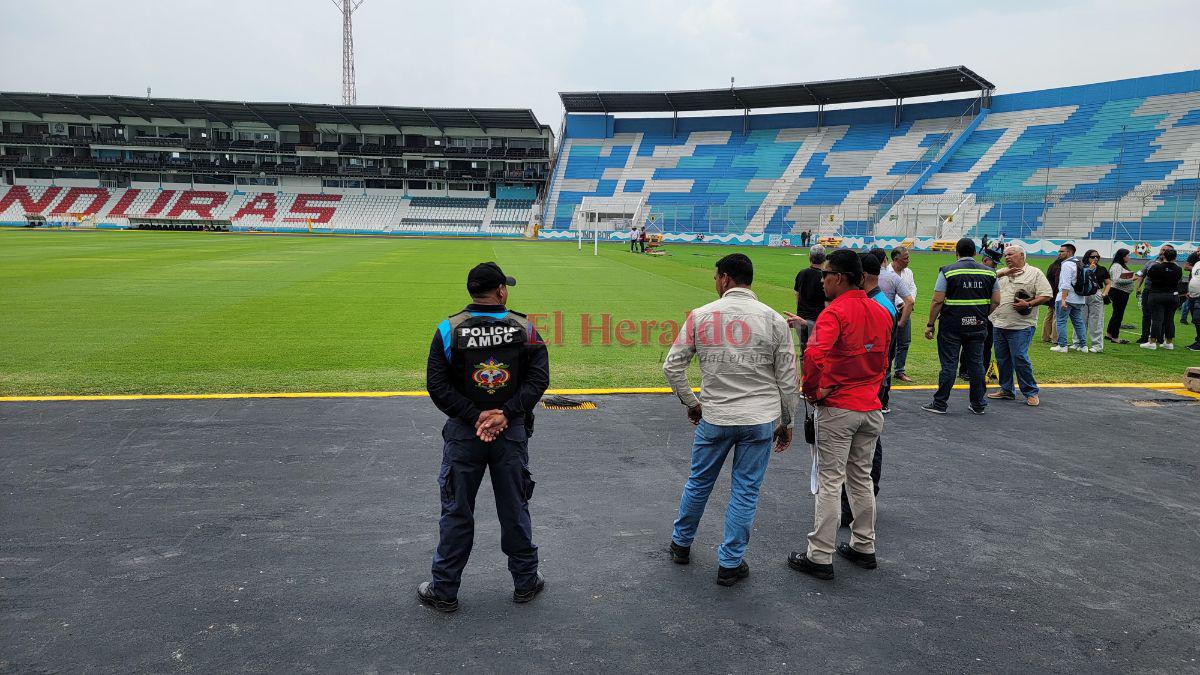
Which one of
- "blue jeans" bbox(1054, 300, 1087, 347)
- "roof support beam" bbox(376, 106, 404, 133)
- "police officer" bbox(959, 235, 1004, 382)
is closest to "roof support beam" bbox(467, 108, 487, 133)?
"roof support beam" bbox(376, 106, 404, 133)

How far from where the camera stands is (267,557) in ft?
13.7

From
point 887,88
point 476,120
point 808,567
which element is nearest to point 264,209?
point 476,120

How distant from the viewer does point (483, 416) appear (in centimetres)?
363

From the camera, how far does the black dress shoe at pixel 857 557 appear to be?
430 cm

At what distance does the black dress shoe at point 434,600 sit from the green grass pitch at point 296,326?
502 cm

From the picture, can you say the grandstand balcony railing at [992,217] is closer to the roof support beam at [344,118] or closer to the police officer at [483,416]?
the roof support beam at [344,118]

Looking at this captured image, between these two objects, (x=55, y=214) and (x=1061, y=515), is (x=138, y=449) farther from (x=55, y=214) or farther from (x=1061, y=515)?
(x=55, y=214)

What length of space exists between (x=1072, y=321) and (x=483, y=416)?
12165 mm

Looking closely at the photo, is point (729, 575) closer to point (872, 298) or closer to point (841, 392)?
point (841, 392)

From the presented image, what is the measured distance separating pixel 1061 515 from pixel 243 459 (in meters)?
6.45

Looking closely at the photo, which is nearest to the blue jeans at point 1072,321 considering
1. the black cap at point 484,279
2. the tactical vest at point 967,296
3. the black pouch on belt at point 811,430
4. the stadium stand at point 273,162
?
the tactical vest at point 967,296

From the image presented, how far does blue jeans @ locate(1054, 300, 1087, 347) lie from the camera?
11859mm

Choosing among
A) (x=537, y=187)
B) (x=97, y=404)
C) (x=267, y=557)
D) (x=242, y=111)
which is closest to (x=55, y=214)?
(x=242, y=111)

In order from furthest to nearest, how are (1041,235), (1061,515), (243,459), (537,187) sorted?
(537,187)
(1041,235)
(243,459)
(1061,515)
